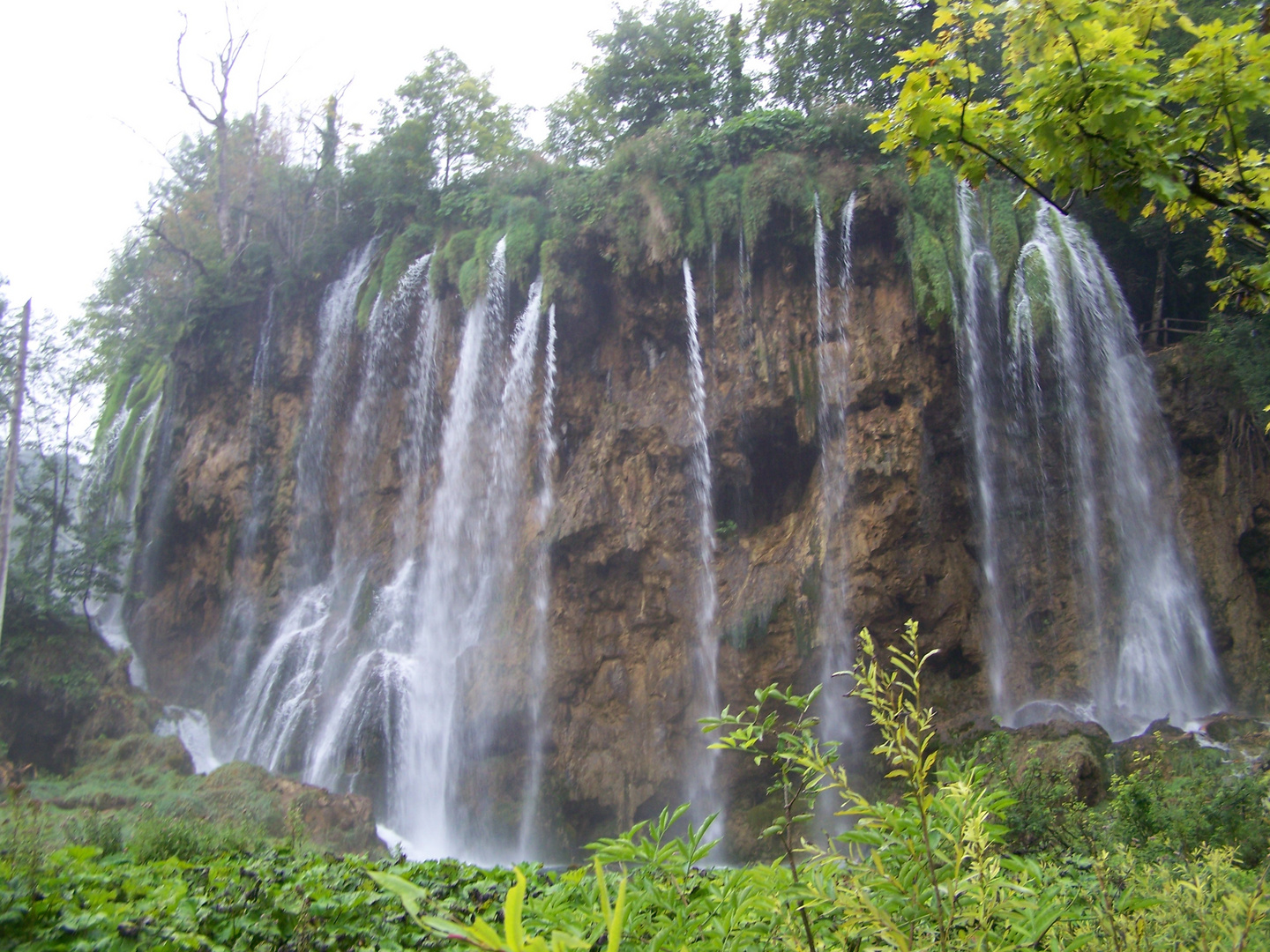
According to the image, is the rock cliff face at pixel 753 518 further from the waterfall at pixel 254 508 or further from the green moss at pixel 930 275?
the waterfall at pixel 254 508

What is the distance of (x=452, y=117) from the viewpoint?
2594 centimetres

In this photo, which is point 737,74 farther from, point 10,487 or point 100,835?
point 100,835

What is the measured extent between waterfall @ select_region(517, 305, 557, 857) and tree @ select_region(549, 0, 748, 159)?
736 cm

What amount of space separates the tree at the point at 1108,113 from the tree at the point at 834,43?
16614mm

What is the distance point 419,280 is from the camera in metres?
21.8

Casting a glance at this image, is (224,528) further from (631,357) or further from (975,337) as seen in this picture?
(975,337)

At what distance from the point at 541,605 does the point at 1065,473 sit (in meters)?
9.66

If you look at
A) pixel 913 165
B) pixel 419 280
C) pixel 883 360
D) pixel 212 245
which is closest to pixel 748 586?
pixel 883 360

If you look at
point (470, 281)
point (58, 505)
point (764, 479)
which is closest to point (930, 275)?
point (764, 479)

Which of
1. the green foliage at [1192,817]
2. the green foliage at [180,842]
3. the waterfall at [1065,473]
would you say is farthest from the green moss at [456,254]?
the green foliage at [1192,817]

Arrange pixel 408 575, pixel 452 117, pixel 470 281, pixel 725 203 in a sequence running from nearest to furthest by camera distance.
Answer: pixel 725 203
pixel 408 575
pixel 470 281
pixel 452 117

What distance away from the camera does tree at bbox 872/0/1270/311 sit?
3141mm

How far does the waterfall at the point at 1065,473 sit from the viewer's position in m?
14.7

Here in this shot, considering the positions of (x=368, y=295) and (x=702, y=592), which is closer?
(x=702, y=592)
